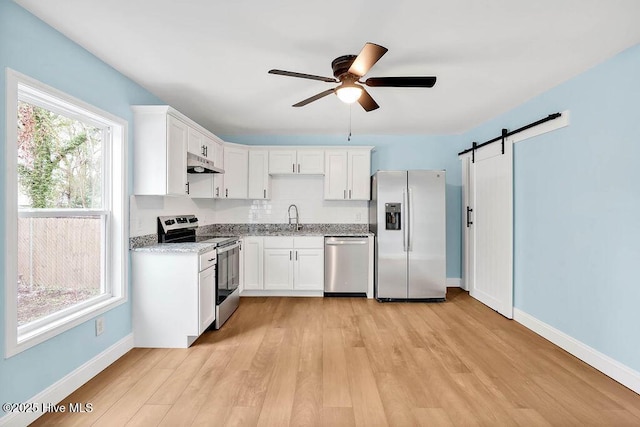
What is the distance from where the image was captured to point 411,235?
4.34m

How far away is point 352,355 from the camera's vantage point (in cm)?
275

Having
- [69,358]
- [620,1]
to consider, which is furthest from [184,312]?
[620,1]

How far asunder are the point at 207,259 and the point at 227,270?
2.04ft

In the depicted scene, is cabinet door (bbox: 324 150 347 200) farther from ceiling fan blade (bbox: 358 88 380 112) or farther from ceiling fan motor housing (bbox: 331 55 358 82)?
ceiling fan motor housing (bbox: 331 55 358 82)

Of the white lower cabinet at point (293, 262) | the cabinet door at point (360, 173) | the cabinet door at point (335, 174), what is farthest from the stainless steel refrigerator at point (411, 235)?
the white lower cabinet at point (293, 262)

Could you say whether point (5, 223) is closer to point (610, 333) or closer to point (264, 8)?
point (264, 8)

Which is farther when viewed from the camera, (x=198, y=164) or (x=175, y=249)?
(x=198, y=164)

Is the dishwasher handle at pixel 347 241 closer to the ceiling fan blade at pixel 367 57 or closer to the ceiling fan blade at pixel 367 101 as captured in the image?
the ceiling fan blade at pixel 367 101

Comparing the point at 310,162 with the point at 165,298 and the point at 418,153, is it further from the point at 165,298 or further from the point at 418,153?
the point at 165,298

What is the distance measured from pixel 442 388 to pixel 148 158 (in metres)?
3.15

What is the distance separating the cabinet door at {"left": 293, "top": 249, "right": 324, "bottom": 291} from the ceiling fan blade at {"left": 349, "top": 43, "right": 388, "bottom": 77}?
2.82 metres

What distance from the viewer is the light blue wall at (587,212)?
90.8 inches

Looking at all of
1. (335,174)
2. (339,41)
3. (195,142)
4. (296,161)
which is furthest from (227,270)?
(339,41)

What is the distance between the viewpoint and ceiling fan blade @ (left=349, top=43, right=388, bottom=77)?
1802 millimetres
